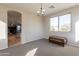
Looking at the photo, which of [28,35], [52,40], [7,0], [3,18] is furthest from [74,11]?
[7,0]

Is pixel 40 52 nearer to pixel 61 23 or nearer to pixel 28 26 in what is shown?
A: pixel 28 26

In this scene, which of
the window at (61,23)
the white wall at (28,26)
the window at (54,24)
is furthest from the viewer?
the window at (54,24)

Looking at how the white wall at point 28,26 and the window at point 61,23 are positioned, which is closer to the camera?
the white wall at point 28,26

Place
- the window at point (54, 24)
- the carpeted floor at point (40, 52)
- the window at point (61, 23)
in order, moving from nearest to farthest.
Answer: the carpeted floor at point (40, 52), the window at point (61, 23), the window at point (54, 24)

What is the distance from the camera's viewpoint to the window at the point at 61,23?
19.0ft

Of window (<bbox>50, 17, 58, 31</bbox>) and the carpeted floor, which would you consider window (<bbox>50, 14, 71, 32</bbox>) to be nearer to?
window (<bbox>50, 17, 58, 31</bbox>)

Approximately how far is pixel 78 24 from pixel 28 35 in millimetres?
3414

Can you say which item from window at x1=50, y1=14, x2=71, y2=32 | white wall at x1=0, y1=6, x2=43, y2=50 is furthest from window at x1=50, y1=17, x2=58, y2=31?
white wall at x1=0, y1=6, x2=43, y2=50

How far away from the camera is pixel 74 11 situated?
516 cm

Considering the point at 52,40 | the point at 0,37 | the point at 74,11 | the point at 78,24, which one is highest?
the point at 74,11

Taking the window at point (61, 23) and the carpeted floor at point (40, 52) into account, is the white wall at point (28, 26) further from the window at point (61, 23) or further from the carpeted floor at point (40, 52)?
the window at point (61, 23)

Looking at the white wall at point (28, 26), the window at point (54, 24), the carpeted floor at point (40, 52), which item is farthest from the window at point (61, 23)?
the carpeted floor at point (40, 52)

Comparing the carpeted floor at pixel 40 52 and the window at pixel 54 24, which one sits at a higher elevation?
the window at pixel 54 24

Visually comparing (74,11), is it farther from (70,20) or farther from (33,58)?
(33,58)
